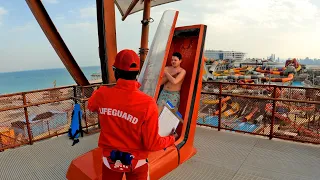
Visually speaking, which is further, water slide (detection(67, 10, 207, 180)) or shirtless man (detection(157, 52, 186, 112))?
shirtless man (detection(157, 52, 186, 112))

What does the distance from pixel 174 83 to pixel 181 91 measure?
1.93ft

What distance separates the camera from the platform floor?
3254 millimetres

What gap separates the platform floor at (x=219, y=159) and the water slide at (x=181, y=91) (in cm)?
29

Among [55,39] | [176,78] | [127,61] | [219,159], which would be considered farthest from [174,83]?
[55,39]

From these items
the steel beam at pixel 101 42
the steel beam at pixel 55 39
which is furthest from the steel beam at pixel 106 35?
the steel beam at pixel 55 39

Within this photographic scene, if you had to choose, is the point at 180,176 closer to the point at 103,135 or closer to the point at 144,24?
the point at 103,135

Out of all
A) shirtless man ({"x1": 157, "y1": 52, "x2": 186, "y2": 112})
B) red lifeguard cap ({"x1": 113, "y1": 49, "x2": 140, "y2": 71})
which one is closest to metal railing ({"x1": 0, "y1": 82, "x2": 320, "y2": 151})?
shirtless man ({"x1": 157, "y1": 52, "x2": 186, "y2": 112})

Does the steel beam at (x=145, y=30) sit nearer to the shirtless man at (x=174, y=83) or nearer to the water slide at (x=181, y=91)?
the water slide at (x=181, y=91)

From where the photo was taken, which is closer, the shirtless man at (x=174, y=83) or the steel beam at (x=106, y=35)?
the shirtless man at (x=174, y=83)

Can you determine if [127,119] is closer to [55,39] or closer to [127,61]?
[127,61]

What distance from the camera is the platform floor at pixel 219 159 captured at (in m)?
3.25

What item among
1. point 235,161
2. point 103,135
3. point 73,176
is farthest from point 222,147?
point 103,135

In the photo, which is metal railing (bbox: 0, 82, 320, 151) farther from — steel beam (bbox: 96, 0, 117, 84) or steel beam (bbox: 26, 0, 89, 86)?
steel beam (bbox: 96, 0, 117, 84)

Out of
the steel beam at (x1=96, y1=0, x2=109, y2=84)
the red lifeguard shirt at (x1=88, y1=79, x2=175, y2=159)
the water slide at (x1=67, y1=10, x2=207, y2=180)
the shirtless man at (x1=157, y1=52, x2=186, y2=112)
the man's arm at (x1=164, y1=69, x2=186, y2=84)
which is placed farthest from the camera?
the steel beam at (x1=96, y1=0, x2=109, y2=84)
